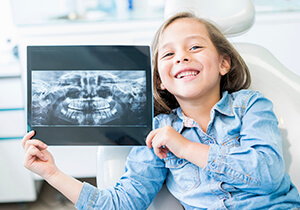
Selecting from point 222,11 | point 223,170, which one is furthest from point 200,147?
point 222,11

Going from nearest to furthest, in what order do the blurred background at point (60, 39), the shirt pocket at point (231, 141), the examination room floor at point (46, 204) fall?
the shirt pocket at point (231, 141)
the blurred background at point (60, 39)
the examination room floor at point (46, 204)

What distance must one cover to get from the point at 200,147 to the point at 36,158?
0.45 metres

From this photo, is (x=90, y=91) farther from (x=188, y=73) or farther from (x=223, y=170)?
(x=223, y=170)

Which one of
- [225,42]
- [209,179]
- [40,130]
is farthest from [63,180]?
[225,42]

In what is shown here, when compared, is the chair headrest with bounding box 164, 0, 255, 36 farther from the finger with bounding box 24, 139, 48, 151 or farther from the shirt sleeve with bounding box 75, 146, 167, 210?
the finger with bounding box 24, 139, 48, 151

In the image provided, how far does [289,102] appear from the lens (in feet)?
4.03

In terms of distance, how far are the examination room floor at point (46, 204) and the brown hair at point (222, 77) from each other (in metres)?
1.21

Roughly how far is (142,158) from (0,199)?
151 centimetres

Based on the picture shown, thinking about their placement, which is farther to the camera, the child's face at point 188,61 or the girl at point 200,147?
the child's face at point 188,61

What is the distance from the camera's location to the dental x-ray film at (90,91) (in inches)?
38.9

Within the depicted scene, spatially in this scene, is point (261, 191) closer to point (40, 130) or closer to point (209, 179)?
point (209, 179)

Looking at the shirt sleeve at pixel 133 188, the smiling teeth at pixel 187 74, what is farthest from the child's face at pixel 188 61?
the shirt sleeve at pixel 133 188

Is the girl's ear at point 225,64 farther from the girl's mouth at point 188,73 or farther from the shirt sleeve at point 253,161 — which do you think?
the shirt sleeve at point 253,161

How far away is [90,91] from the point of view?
0.99 metres
